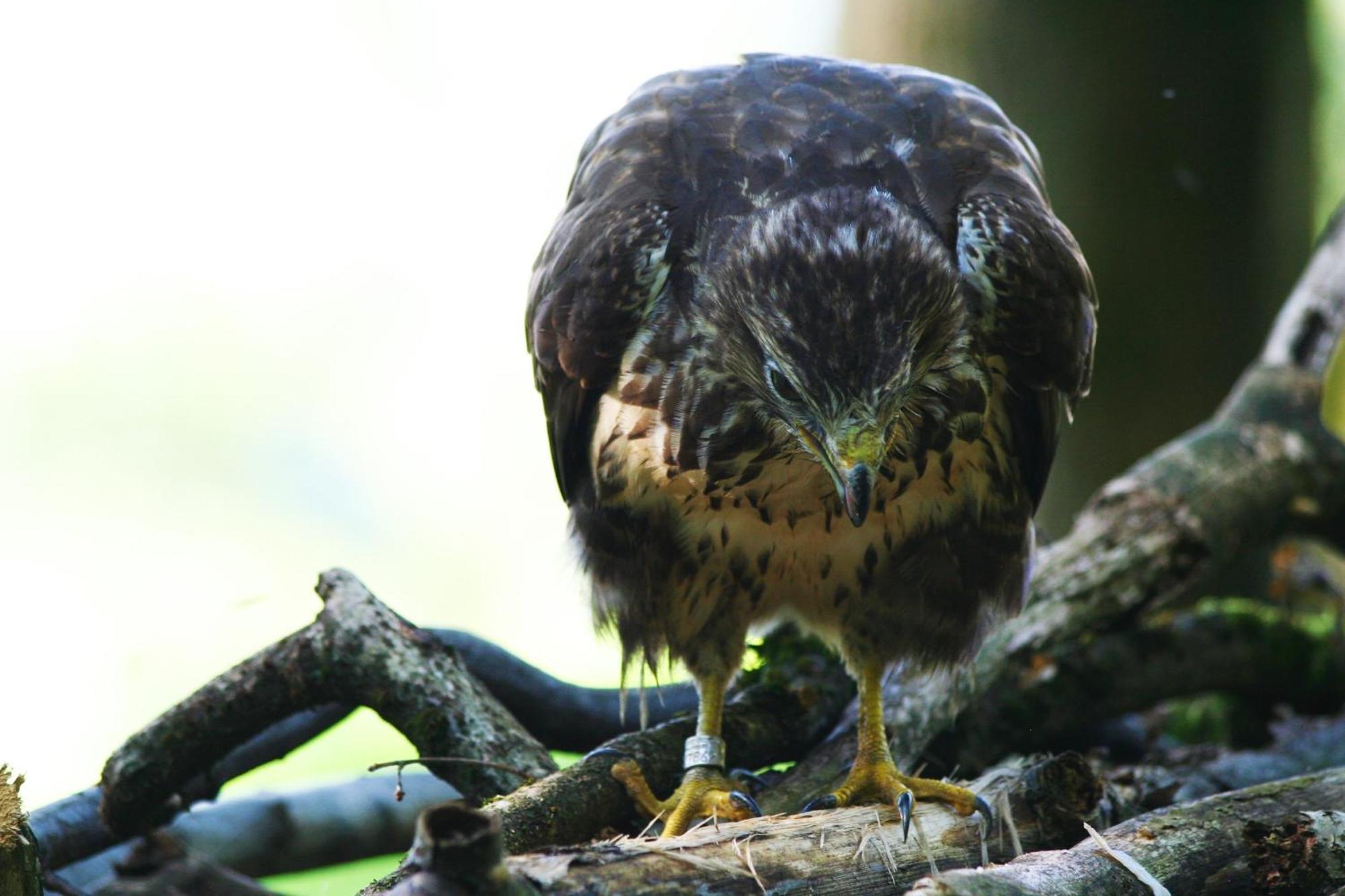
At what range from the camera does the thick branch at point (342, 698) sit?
3.36m

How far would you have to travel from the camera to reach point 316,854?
13.6ft

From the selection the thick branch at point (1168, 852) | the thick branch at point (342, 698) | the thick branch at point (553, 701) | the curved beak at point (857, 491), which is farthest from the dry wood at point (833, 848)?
the thick branch at point (553, 701)

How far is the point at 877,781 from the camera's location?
3590mm

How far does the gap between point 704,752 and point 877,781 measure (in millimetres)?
486

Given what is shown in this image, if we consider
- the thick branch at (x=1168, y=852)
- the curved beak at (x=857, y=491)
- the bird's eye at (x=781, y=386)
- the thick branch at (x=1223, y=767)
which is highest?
the bird's eye at (x=781, y=386)

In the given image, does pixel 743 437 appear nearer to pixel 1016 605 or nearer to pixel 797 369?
pixel 797 369

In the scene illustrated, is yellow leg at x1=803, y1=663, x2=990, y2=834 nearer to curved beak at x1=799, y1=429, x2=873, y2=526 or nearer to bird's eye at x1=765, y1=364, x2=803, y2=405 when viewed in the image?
curved beak at x1=799, y1=429, x2=873, y2=526

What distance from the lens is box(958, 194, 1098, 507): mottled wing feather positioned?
3303mm

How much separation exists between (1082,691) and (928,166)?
203 cm

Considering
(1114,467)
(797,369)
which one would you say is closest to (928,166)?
(797,369)

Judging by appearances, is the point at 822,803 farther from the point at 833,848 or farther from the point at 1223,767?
the point at 1223,767

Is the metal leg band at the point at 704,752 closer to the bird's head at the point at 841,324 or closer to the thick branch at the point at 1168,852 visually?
the bird's head at the point at 841,324

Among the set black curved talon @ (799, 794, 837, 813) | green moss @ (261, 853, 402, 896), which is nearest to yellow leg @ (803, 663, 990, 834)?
black curved talon @ (799, 794, 837, 813)

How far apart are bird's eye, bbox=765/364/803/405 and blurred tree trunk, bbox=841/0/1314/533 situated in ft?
12.9
